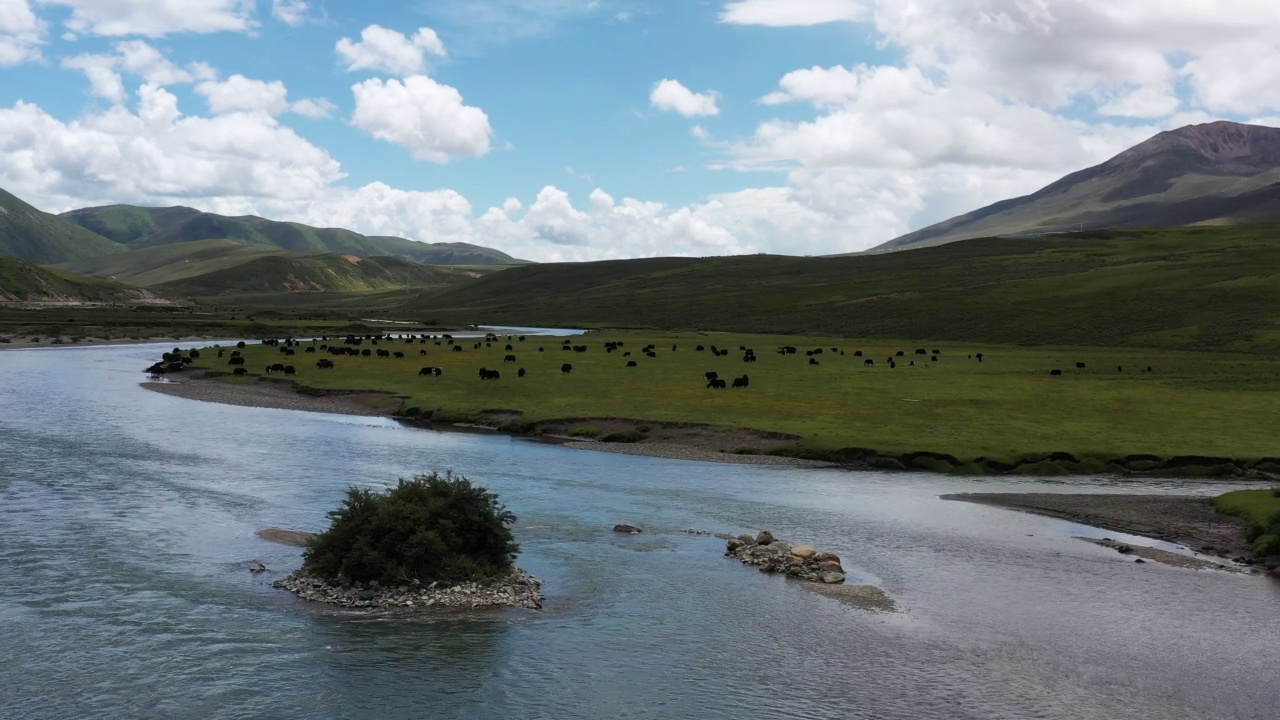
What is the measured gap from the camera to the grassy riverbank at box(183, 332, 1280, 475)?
48500 millimetres

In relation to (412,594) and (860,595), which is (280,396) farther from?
(860,595)

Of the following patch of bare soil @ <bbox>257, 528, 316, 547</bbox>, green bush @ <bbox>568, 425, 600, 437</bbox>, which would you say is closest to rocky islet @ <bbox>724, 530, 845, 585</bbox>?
patch of bare soil @ <bbox>257, 528, 316, 547</bbox>

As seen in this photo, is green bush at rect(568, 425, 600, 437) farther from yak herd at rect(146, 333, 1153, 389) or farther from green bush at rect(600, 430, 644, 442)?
yak herd at rect(146, 333, 1153, 389)

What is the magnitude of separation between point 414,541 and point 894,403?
4095 centimetres

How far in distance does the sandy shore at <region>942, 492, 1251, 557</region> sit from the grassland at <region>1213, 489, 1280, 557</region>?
0.35 meters

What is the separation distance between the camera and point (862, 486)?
43.0 m

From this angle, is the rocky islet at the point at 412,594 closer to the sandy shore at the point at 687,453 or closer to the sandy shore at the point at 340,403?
the sandy shore at the point at 687,453

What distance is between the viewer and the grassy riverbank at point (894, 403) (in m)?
48.5

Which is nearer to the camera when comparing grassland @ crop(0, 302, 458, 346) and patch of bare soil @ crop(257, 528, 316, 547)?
patch of bare soil @ crop(257, 528, 316, 547)

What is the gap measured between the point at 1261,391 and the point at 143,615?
6807cm

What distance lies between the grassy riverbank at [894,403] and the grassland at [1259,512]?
718 centimetres

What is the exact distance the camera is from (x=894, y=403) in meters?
62.9

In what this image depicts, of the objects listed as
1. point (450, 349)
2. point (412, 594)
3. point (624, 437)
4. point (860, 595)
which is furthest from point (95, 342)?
point (860, 595)

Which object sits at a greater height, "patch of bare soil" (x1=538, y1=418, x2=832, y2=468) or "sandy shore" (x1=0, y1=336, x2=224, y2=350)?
"sandy shore" (x1=0, y1=336, x2=224, y2=350)
